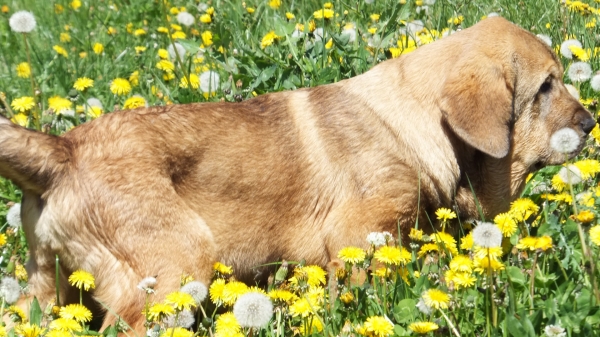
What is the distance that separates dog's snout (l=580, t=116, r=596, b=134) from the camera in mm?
Result: 4461

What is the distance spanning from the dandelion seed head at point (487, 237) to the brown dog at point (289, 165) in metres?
0.92

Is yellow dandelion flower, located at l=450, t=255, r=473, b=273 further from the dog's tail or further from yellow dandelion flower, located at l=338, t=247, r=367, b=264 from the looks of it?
the dog's tail

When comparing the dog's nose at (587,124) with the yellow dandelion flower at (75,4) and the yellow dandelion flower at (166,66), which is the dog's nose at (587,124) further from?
the yellow dandelion flower at (75,4)

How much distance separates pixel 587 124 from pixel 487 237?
153 centimetres

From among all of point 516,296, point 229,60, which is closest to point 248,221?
point 516,296

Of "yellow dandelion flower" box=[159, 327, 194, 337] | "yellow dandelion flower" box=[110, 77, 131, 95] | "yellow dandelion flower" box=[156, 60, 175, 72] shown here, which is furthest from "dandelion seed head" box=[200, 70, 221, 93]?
"yellow dandelion flower" box=[159, 327, 194, 337]

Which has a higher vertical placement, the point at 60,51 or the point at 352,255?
the point at 60,51

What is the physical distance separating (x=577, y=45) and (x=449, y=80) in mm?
1637

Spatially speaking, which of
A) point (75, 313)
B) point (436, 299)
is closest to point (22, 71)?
point (75, 313)

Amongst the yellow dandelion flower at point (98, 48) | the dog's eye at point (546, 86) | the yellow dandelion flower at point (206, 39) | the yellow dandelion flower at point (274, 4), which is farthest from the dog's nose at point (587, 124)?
the yellow dandelion flower at point (98, 48)

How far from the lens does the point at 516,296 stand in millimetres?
3453

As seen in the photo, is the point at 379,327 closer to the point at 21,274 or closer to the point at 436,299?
the point at 436,299

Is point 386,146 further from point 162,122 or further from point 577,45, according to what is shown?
point 577,45

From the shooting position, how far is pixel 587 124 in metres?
4.46
